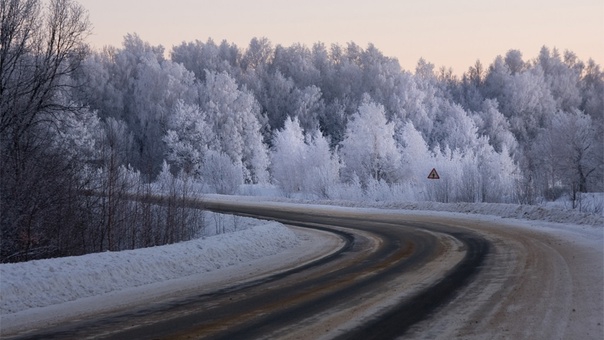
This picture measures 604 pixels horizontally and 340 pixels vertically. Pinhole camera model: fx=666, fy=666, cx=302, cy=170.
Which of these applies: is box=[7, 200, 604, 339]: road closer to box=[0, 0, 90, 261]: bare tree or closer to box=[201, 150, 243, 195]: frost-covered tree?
box=[0, 0, 90, 261]: bare tree

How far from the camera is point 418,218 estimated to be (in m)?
29.4

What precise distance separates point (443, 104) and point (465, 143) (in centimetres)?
2576

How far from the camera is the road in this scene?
7.92 meters

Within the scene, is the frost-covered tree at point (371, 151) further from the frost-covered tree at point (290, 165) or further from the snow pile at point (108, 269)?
the snow pile at point (108, 269)

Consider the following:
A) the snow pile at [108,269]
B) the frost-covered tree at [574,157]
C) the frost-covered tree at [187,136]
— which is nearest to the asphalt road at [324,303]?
the snow pile at [108,269]

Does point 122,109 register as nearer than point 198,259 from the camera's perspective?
No

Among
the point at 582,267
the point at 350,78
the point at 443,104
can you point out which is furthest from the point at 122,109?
the point at 582,267

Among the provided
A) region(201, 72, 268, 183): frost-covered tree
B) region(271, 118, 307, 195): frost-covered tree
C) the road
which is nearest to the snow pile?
the road

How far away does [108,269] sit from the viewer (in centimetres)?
1197

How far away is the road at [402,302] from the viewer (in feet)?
26.0

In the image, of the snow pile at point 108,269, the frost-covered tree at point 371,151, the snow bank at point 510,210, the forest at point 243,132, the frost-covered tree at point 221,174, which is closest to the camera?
the snow pile at point 108,269

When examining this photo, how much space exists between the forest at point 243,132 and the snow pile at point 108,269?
2.75m

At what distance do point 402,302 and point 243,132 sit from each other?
7168cm

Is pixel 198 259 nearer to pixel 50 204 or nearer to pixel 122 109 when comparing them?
pixel 50 204
